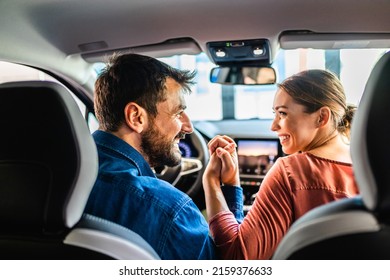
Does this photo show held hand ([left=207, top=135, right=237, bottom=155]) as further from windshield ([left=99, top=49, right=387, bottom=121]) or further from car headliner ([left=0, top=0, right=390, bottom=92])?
car headliner ([left=0, top=0, right=390, bottom=92])

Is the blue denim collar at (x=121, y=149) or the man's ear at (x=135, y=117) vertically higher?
the man's ear at (x=135, y=117)

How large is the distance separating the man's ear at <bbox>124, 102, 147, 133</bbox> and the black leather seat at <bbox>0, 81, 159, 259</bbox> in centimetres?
26

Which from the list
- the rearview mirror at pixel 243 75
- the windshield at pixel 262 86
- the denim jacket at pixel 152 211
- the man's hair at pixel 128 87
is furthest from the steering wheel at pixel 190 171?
the denim jacket at pixel 152 211

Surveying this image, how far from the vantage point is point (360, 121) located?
2.97 feet

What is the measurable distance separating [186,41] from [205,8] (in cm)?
22

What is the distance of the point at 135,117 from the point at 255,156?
876mm

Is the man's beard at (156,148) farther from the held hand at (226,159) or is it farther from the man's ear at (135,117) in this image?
the held hand at (226,159)

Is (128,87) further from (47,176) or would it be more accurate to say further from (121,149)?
(47,176)

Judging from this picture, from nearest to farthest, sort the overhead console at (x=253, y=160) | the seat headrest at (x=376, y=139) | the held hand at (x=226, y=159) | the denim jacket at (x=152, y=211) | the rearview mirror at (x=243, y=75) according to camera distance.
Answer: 1. the seat headrest at (x=376, y=139)
2. the denim jacket at (x=152, y=211)
3. the held hand at (x=226, y=159)
4. the rearview mirror at (x=243, y=75)
5. the overhead console at (x=253, y=160)

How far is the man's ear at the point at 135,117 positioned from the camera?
1271mm

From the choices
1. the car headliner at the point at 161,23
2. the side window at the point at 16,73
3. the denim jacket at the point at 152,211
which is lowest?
the denim jacket at the point at 152,211

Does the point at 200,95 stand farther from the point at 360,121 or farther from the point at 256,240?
the point at 360,121

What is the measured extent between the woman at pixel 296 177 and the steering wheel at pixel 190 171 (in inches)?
30.4

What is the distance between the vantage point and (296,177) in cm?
122
